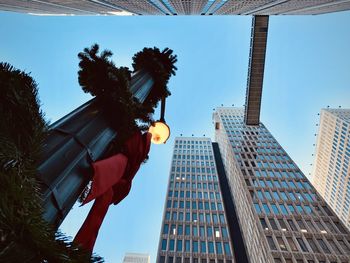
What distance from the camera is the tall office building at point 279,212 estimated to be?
37.5 meters

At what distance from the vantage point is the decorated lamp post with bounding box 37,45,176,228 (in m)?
2.09

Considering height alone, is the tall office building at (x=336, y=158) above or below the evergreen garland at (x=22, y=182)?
above

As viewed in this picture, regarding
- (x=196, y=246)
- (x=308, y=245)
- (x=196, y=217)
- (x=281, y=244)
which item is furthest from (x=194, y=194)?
(x=308, y=245)

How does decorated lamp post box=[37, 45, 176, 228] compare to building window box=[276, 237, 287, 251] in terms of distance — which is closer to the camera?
decorated lamp post box=[37, 45, 176, 228]

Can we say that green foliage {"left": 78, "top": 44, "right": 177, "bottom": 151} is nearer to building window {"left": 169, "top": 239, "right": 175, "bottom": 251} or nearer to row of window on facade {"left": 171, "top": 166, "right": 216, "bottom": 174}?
building window {"left": 169, "top": 239, "right": 175, "bottom": 251}

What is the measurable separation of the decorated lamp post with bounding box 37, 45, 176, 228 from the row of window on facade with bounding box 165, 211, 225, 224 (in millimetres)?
56455

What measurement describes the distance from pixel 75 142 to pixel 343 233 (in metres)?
51.1

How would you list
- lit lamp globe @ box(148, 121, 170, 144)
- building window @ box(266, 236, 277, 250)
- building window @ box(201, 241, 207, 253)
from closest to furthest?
1. lit lamp globe @ box(148, 121, 170, 144)
2. building window @ box(266, 236, 277, 250)
3. building window @ box(201, 241, 207, 253)

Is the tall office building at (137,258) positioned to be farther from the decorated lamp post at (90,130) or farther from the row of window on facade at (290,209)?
the decorated lamp post at (90,130)

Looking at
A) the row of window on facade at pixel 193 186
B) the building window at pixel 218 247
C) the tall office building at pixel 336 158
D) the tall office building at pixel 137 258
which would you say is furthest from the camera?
the tall office building at pixel 137 258

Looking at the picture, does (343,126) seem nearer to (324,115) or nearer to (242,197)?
(324,115)

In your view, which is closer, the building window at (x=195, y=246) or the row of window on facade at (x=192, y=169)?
the building window at (x=195, y=246)

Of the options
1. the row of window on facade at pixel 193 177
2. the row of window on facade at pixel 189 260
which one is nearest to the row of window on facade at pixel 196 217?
the row of window on facade at pixel 189 260

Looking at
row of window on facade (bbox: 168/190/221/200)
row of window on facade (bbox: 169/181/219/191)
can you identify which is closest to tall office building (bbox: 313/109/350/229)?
row of window on facade (bbox: 169/181/219/191)
